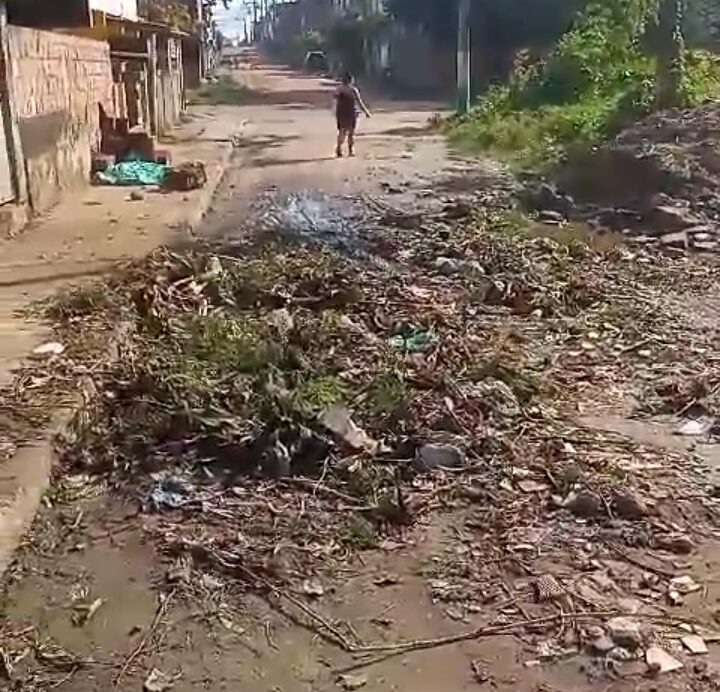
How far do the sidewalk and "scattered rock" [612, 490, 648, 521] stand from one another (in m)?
2.48

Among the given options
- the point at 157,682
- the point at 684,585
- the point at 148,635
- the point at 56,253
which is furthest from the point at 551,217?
the point at 157,682

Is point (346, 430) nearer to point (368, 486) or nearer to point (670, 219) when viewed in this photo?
point (368, 486)

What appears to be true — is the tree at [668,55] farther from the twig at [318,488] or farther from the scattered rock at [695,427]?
the twig at [318,488]

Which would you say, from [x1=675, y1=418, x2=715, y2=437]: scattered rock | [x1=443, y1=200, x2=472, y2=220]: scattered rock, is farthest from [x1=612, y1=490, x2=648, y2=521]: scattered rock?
[x1=443, y1=200, x2=472, y2=220]: scattered rock

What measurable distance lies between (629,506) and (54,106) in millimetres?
9177

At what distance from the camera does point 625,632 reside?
139 inches

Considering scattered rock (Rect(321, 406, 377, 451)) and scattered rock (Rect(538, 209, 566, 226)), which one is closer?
scattered rock (Rect(321, 406, 377, 451))

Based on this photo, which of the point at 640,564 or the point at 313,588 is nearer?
the point at 313,588

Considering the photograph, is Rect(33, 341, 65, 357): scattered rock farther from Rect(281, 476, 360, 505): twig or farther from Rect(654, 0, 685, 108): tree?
Rect(654, 0, 685, 108): tree

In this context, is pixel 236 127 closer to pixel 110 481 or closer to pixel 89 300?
pixel 89 300

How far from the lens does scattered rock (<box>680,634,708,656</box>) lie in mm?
3479

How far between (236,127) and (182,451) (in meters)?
19.1

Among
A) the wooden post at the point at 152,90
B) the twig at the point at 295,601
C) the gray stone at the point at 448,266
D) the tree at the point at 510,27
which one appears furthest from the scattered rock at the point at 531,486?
the tree at the point at 510,27

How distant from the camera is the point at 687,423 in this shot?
5527 millimetres
